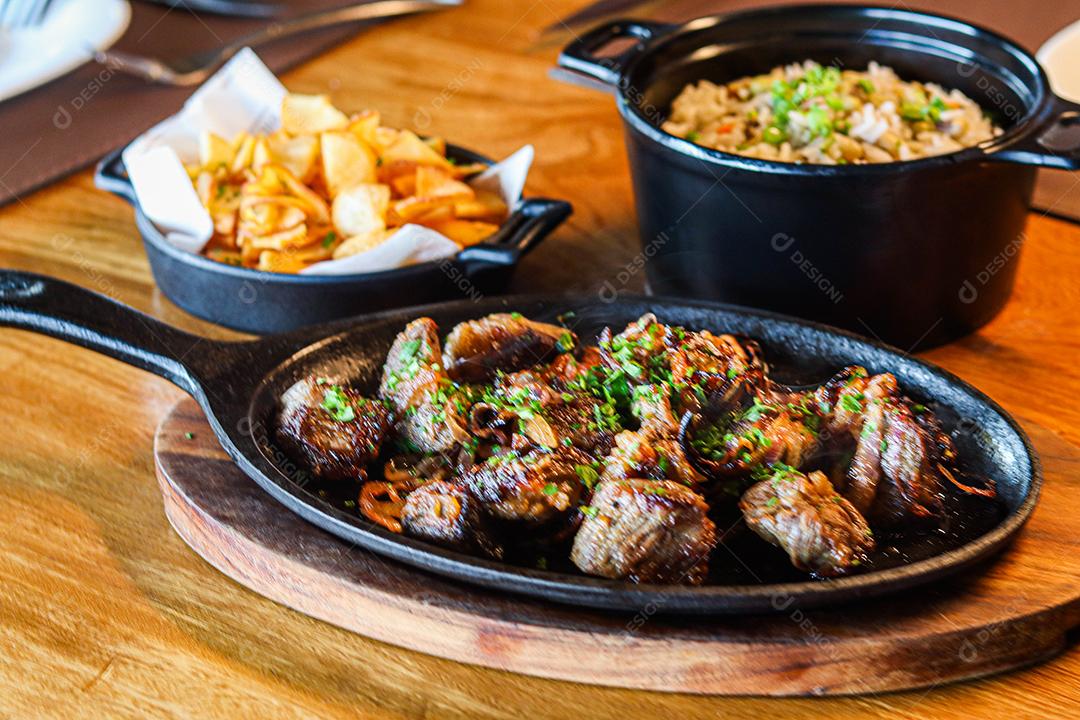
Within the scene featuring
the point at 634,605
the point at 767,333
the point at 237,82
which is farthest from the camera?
the point at 237,82

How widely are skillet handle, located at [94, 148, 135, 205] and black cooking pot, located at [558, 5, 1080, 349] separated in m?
0.85

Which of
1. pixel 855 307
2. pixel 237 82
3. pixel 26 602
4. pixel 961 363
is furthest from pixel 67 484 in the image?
pixel 961 363

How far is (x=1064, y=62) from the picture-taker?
2447 mm

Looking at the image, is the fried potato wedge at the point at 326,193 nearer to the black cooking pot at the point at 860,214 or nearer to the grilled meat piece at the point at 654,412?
the black cooking pot at the point at 860,214

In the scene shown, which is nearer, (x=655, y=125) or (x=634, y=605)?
(x=634, y=605)

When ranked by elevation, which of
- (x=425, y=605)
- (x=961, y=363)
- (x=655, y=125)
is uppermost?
(x=655, y=125)

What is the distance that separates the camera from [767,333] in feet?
5.44

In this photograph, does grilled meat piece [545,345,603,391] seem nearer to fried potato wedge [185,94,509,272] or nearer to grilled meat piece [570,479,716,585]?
grilled meat piece [570,479,716,585]

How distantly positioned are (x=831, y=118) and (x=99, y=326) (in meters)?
1.22

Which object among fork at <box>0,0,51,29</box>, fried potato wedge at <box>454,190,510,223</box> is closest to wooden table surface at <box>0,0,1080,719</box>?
fried potato wedge at <box>454,190,510,223</box>

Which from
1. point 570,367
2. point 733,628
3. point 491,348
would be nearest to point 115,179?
point 491,348

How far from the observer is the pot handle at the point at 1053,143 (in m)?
1.64

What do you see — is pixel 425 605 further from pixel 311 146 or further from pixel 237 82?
pixel 237 82

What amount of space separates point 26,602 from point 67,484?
10.1 inches
